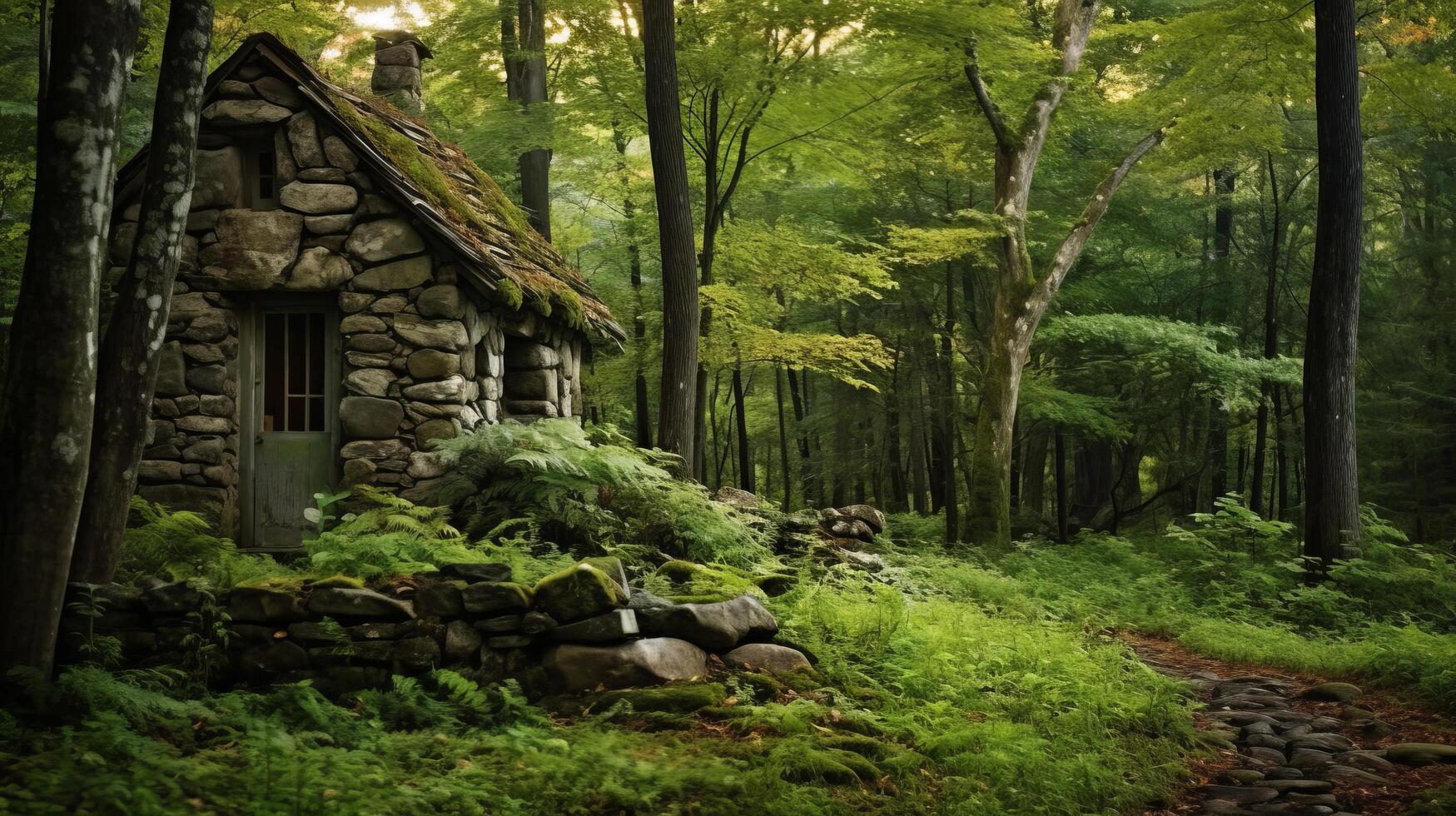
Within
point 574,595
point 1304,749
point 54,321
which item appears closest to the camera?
point 54,321

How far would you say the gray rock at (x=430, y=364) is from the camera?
9.39m

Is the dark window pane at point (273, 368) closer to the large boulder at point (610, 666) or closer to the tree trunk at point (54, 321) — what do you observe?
the tree trunk at point (54, 321)

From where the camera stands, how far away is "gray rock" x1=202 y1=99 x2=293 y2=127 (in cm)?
930

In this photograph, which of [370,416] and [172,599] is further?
[370,416]

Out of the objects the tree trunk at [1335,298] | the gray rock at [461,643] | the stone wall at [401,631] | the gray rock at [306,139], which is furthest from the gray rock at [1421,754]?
the gray rock at [306,139]

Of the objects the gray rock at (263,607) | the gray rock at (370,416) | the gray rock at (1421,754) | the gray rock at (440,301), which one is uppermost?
the gray rock at (440,301)

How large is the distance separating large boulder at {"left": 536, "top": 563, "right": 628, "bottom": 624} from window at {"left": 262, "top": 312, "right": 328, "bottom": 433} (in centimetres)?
485

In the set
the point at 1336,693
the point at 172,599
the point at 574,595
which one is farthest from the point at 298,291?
the point at 1336,693

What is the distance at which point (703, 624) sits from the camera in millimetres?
6312

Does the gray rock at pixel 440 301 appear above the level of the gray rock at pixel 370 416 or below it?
above

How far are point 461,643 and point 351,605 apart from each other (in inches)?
25.0

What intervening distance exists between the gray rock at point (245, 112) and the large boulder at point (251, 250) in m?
0.80

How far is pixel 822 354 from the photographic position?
15.8 meters

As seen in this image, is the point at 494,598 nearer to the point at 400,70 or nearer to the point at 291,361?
the point at 291,361
